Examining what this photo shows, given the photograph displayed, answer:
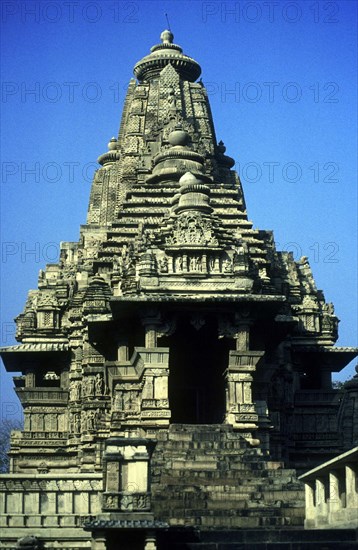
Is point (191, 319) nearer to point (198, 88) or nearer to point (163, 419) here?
point (163, 419)

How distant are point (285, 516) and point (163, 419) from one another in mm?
5604

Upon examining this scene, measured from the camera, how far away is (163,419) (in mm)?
28016

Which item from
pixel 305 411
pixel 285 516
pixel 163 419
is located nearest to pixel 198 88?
pixel 305 411

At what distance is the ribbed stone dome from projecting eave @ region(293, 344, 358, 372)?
14.0m

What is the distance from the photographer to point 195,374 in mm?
33750

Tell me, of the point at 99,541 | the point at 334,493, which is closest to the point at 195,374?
the point at 334,493

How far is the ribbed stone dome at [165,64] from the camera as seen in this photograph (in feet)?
153

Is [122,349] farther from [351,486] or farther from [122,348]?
[351,486]

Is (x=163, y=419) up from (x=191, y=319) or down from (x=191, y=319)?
down

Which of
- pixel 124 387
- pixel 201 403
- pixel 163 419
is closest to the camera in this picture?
pixel 163 419

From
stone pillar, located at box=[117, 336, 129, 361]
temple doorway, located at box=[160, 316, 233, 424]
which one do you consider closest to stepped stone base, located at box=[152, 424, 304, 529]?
stone pillar, located at box=[117, 336, 129, 361]

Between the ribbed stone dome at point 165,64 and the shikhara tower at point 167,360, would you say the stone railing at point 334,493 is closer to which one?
the shikhara tower at point 167,360

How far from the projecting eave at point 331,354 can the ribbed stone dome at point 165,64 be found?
46.0ft

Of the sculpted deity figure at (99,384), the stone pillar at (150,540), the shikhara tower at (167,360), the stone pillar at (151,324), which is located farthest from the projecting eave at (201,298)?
the stone pillar at (150,540)
